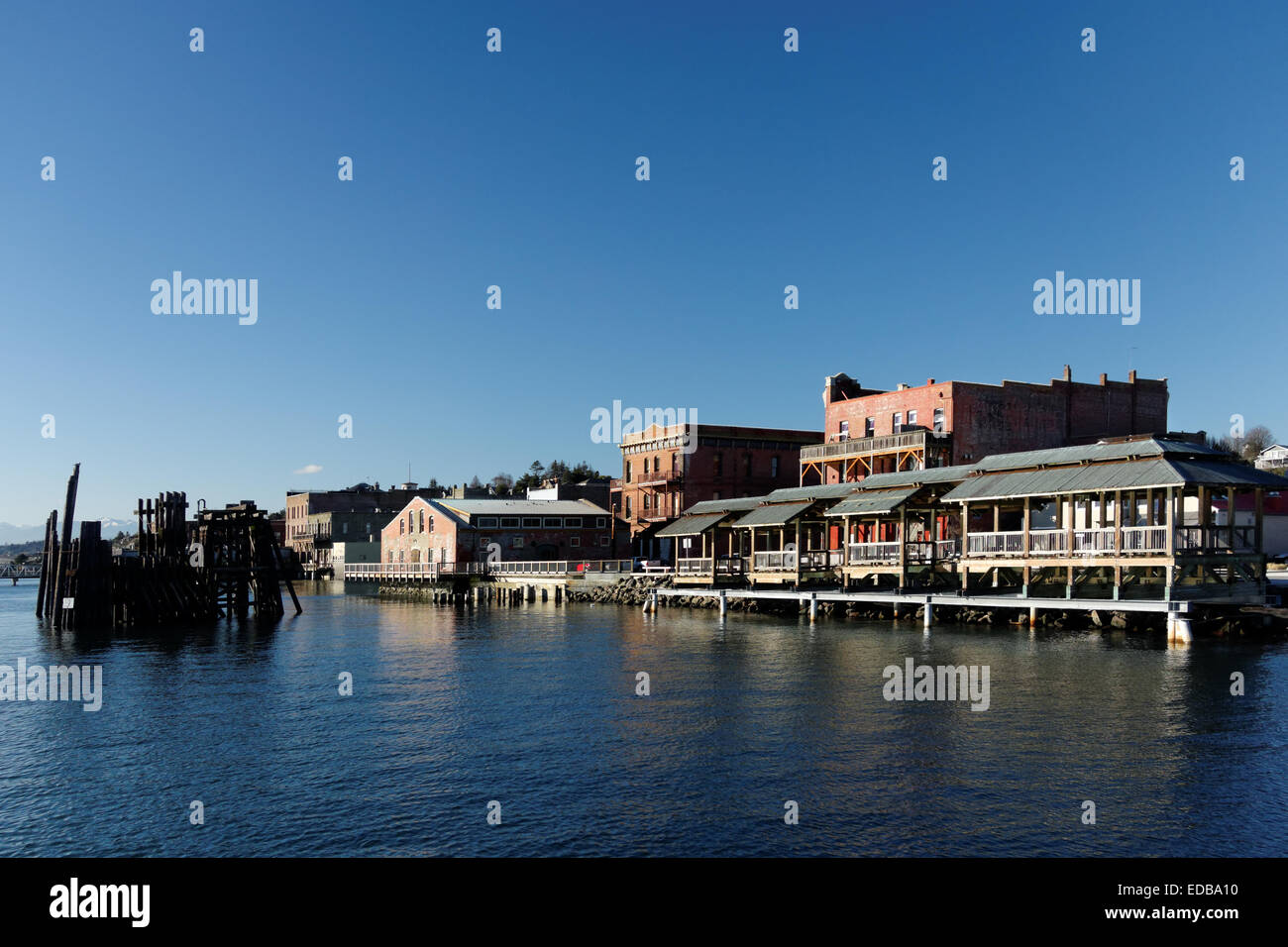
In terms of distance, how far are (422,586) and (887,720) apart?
2680 inches

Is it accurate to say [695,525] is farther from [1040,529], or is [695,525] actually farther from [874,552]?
[1040,529]

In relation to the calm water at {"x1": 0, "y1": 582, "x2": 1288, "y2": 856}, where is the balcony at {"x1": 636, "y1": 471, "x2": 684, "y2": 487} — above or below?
above

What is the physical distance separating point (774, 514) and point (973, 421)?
14.8 meters

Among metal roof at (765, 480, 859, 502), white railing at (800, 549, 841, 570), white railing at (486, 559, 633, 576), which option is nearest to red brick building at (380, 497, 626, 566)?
white railing at (486, 559, 633, 576)

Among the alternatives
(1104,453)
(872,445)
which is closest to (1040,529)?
(1104,453)

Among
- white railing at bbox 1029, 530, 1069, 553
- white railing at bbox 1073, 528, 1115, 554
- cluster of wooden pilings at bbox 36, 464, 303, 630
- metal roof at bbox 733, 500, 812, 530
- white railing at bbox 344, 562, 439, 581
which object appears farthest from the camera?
white railing at bbox 344, 562, 439, 581

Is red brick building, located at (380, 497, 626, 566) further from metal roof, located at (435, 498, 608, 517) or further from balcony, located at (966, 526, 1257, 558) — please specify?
balcony, located at (966, 526, 1257, 558)

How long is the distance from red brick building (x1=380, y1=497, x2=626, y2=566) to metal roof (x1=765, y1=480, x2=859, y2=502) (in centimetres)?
2810

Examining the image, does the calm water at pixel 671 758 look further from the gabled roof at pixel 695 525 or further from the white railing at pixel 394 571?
the white railing at pixel 394 571

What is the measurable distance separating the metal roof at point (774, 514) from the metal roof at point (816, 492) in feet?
2.71

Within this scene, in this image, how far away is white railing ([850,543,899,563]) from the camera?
54.3m

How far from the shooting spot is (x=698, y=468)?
86375 mm

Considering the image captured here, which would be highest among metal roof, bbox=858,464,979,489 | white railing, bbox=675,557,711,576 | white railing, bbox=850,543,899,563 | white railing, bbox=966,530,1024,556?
metal roof, bbox=858,464,979,489
